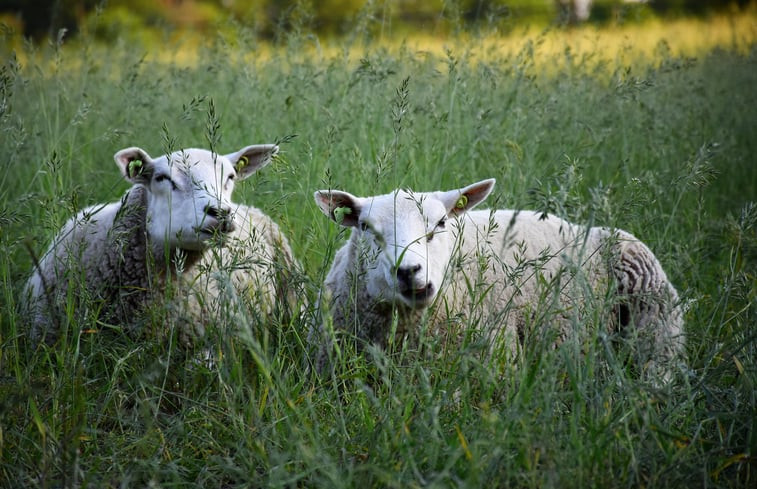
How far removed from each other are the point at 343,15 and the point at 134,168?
1241 cm

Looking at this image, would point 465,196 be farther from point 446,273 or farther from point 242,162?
point 242,162

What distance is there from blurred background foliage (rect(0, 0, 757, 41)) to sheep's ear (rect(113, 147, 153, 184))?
0.81m

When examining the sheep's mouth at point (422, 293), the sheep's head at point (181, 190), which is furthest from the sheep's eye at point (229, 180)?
the sheep's mouth at point (422, 293)

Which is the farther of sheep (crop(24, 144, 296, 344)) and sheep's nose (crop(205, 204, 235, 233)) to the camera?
sheep (crop(24, 144, 296, 344))

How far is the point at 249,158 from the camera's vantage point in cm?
441

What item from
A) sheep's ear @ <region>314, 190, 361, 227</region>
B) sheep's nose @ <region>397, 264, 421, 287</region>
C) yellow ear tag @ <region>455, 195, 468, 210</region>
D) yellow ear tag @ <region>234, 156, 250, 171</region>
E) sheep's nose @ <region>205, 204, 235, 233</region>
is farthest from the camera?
yellow ear tag @ <region>234, 156, 250, 171</region>

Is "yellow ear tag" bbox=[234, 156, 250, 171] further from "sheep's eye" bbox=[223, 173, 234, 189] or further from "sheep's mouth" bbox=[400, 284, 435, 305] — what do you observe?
"sheep's mouth" bbox=[400, 284, 435, 305]

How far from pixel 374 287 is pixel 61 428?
1430 millimetres

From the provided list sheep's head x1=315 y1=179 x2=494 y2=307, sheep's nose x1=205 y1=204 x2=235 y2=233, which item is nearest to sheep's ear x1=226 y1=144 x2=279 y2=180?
sheep's nose x1=205 y1=204 x2=235 y2=233

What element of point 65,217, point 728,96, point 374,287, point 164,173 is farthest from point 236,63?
point 728,96

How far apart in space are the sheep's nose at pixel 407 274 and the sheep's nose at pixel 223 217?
32.8 inches

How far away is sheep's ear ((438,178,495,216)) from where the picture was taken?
362 centimetres

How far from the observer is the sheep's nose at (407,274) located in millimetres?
3037

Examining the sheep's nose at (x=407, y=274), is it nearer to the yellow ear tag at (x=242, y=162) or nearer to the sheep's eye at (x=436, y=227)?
the sheep's eye at (x=436, y=227)
